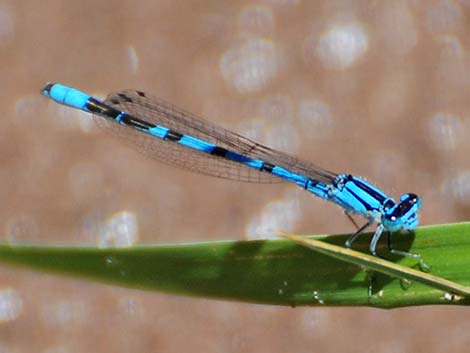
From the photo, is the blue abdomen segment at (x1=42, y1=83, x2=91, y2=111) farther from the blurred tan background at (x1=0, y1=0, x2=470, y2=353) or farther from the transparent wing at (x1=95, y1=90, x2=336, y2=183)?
the blurred tan background at (x1=0, y1=0, x2=470, y2=353)

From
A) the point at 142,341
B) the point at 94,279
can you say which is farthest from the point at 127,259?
the point at 142,341


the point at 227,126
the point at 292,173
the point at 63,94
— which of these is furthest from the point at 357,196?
the point at 227,126

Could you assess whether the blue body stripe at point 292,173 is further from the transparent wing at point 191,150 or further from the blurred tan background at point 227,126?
the blurred tan background at point 227,126

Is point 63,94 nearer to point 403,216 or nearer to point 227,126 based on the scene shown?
point 227,126

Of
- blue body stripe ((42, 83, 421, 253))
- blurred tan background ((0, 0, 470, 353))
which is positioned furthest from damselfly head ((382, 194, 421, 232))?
blurred tan background ((0, 0, 470, 353))

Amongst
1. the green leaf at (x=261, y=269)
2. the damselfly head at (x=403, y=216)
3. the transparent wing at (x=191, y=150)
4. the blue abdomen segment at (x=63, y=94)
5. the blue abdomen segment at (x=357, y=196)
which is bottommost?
the green leaf at (x=261, y=269)

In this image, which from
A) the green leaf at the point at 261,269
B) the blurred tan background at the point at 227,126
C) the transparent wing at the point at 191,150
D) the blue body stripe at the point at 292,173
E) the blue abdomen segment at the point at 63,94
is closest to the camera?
the green leaf at the point at 261,269

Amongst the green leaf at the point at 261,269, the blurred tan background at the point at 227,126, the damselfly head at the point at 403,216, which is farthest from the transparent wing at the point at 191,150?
the green leaf at the point at 261,269
